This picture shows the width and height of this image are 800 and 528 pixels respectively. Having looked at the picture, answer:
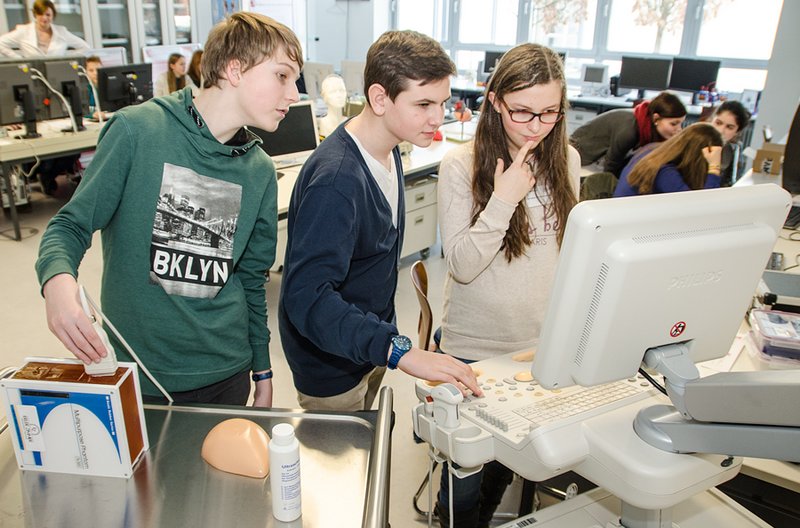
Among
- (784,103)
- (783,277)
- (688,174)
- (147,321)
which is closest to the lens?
(147,321)

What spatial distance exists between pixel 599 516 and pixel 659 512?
0.13 metres

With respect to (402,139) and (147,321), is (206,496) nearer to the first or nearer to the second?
(147,321)

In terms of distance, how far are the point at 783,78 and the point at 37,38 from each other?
6692mm

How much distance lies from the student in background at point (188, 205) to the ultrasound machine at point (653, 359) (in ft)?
1.78

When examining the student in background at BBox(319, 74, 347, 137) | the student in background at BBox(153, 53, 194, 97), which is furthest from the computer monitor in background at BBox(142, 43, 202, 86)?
the student in background at BBox(319, 74, 347, 137)

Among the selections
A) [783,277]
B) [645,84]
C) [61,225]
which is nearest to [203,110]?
[61,225]

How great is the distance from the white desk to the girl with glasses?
3754 mm

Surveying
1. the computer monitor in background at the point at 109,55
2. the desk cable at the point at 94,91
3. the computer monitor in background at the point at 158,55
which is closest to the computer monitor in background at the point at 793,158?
the desk cable at the point at 94,91

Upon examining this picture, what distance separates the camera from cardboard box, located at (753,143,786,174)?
12.5 ft

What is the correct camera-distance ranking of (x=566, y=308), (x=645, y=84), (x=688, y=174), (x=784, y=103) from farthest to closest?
1. (x=645, y=84)
2. (x=784, y=103)
3. (x=688, y=174)
4. (x=566, y=308)

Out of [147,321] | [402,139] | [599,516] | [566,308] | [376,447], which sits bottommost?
[599,516]

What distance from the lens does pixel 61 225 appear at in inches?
44.9

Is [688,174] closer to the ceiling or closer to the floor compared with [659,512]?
closer to the ceiling

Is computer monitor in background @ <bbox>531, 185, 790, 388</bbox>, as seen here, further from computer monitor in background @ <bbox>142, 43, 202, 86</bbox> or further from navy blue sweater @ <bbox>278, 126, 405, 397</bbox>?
computer monitor in background @ <bbox>142, 43, 202, 86</bbox>
